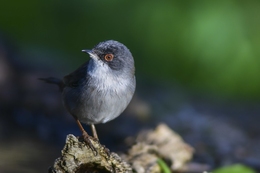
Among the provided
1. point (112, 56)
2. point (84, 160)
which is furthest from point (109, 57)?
point (84, 160)

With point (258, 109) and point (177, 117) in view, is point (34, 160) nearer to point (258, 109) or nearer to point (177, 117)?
point (177, 117)

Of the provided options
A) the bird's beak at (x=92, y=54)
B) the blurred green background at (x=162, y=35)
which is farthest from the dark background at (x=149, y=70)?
the bird's beak at (x=92, y=54)

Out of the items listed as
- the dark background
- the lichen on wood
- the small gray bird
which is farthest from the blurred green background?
the lichen on wood

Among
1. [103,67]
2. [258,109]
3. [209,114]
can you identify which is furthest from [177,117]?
[103,67]

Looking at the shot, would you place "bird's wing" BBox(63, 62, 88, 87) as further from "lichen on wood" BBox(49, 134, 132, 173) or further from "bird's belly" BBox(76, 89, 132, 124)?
"lichen on wood" BBox(49, 134, 132, 173)

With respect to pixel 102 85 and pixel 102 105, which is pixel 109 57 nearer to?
pixel 102 85

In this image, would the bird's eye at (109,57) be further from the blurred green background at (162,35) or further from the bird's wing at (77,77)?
the blurred green background at (162,35)
